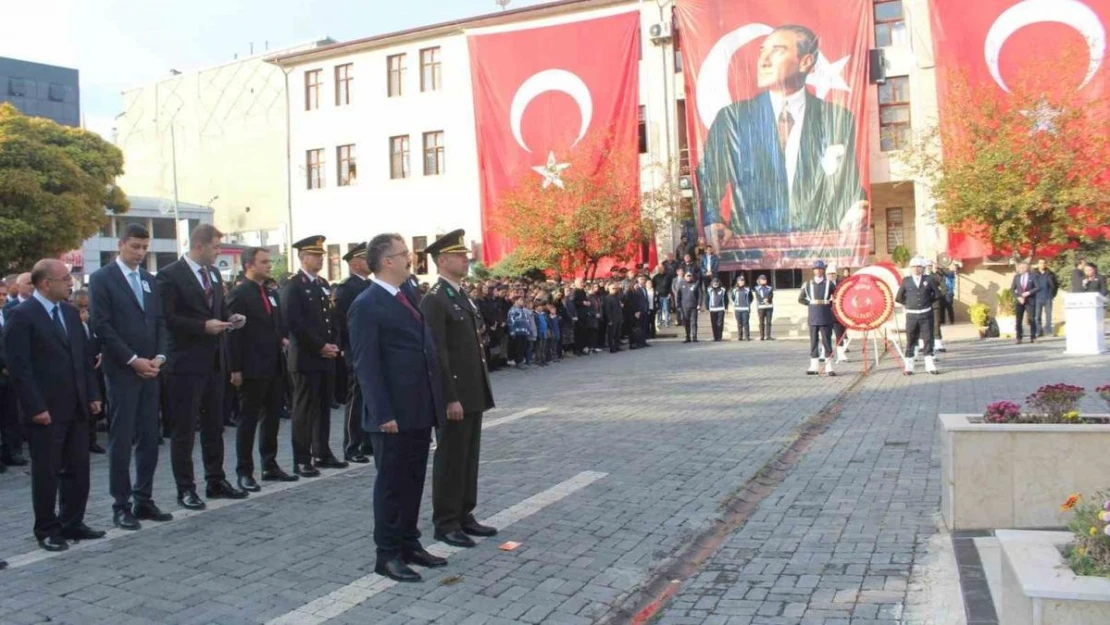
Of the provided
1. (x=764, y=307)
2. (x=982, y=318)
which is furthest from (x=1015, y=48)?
(x=764, y=307)

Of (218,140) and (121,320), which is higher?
(218,140)

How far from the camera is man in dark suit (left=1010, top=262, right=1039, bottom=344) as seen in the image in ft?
72.7

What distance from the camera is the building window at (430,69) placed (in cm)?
4222

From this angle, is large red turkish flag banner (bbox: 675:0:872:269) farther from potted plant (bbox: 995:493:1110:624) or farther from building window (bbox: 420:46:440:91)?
potted plant (bbox: 995:493:1110:624)

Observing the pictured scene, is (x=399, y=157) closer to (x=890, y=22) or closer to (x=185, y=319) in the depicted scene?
(x=890, y=22)

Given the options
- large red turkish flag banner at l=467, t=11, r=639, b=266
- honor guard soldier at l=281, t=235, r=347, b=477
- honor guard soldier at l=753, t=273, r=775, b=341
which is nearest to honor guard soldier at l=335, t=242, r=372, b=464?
honor guard soldier at l=281, t=235, r=347, b=477

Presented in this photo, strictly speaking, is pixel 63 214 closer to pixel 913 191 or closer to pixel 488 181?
pixel 488 181

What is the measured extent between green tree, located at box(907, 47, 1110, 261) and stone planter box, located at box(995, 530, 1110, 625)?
2571cm

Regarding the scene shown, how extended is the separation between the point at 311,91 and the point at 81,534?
4163 centimetres

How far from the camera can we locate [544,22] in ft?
126

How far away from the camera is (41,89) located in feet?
300

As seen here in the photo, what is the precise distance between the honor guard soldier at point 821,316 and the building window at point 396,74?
98.6 ft

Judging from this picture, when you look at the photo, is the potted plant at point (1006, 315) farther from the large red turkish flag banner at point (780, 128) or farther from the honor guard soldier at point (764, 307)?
the large red turkish flag banner at point (780, 128)

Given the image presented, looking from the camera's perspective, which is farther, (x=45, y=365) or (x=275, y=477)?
(x=275, y=477)
